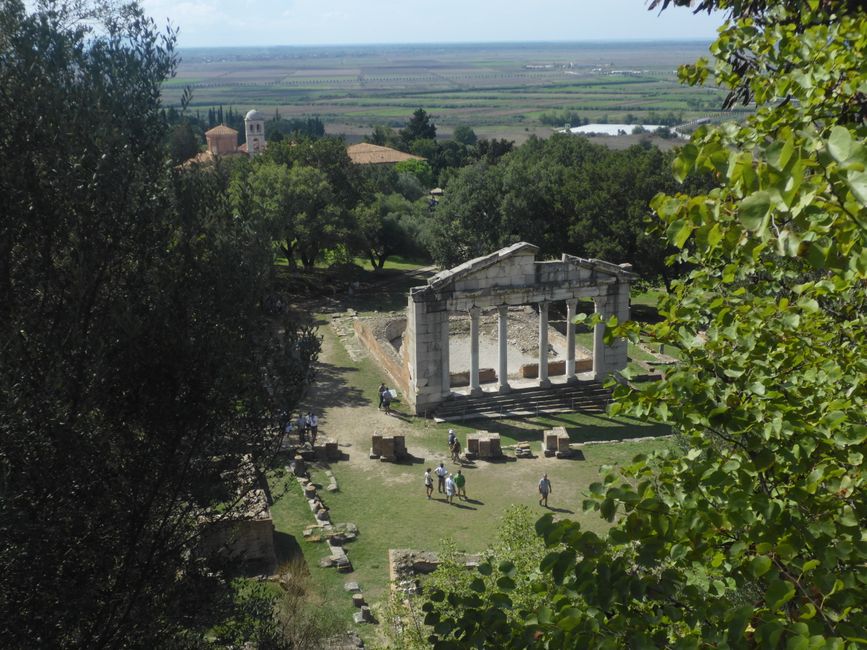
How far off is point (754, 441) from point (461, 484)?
717 inches

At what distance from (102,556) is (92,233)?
410cm

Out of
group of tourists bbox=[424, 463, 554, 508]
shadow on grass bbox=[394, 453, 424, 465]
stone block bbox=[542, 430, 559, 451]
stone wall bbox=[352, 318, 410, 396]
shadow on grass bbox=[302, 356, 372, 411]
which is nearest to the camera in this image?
group of tourists bbox=[424, 463, 554, 508]

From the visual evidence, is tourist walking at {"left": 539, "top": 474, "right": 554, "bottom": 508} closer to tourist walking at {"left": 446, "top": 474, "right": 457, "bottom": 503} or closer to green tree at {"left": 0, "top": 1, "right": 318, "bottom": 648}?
tourist walking at {"left": 446, "top": 474, "right": 457, "bottom": 503}

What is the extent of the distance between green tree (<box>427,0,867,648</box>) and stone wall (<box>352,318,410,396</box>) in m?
25.5

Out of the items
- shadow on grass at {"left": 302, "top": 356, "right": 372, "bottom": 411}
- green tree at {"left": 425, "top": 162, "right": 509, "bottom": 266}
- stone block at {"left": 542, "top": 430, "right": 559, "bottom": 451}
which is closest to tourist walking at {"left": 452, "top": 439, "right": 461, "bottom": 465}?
stone block at {"left": 542, "top": 430, "right": 559, "bottom": 451}

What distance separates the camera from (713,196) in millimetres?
8297

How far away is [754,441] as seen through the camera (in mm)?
7926

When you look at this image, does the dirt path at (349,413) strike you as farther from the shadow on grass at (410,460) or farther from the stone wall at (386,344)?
the stone wall at (386,344)

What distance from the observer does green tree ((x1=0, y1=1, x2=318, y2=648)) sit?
1048cm

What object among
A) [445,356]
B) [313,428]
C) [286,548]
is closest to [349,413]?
[313,428]

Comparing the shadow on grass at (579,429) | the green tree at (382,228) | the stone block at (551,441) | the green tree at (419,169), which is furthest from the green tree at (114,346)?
the green tree at (419,169)

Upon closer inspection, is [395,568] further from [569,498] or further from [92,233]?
[92,233]

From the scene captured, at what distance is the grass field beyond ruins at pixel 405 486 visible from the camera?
860 inches

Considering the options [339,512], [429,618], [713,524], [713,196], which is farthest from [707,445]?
[339,512]
